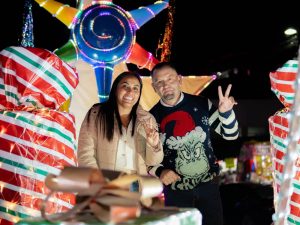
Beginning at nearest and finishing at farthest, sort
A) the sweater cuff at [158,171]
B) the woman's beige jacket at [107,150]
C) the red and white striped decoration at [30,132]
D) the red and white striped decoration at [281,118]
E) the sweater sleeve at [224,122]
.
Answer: the red and white striped decoration at [30,132] → the red and white striped decoration at [281,118] → the woman's beige jacket at [107,150] → the sweater cuff at [158,171] → the sweater sleeve at [224,122]

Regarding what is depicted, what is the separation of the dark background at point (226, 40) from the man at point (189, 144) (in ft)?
18.1

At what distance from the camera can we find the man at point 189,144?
2.54m

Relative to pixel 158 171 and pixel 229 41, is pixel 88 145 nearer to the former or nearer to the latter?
pixel 158 171

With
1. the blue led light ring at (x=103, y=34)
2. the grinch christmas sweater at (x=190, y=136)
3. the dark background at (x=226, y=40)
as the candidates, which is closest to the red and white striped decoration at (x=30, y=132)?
the grinch christmas sweater at (x=190, y=136)

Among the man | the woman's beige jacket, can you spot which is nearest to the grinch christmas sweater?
the man

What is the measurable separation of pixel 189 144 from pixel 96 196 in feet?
5.06

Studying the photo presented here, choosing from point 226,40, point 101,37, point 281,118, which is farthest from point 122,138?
point 226,40

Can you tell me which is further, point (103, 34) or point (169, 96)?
point (103, 34)

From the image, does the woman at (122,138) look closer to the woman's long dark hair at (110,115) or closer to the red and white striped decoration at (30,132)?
the woman's long dark hair at (110,115)

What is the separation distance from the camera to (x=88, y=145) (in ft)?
7.47

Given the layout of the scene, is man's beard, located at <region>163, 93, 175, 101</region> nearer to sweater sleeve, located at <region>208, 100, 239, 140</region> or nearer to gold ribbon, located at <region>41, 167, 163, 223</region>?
sweater sleeve, located at <region>208, 100, 239, 140</region>

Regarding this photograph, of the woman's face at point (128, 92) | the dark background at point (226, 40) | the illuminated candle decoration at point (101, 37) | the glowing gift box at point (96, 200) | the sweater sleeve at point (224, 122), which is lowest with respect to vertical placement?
the glowing gift box at point (96, 200)

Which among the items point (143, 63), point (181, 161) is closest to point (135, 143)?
point (181, 161)

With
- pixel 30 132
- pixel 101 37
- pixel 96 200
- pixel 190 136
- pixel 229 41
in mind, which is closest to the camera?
pixel 96 200
